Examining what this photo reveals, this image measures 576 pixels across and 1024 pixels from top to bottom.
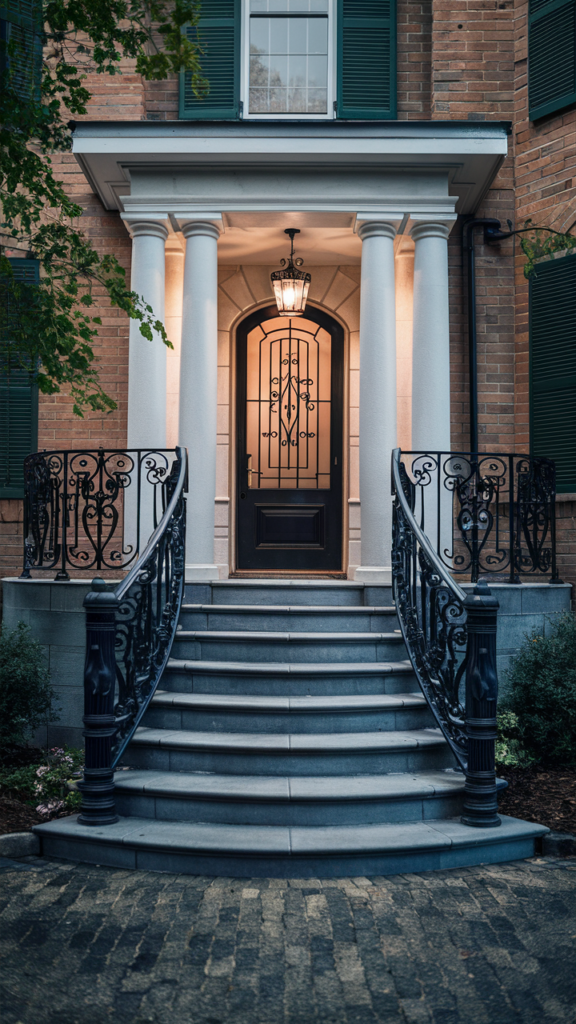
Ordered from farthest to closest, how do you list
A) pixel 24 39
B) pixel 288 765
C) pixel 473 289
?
pixel 473 289
pixel 24 39
pixel 288 765

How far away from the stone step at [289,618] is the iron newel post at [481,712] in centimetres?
146

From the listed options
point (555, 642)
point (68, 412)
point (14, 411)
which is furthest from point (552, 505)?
point (14, 411)

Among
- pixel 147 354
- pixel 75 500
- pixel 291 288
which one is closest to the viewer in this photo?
pixel 75 500

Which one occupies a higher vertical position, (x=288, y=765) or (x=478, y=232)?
(x=478, y=232)

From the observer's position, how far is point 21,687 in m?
5.50

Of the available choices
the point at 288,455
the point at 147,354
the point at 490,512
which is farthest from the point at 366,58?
the point at 490,512

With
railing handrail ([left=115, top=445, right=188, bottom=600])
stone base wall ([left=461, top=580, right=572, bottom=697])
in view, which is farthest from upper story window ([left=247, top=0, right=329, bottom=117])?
stone base wall ([left=461, top=580, right=572, bottom=697])

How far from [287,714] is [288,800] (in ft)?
2.45

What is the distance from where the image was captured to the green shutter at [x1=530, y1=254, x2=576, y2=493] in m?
7.20

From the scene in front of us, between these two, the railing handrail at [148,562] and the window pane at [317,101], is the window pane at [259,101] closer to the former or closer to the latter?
the window pane at [317,101]

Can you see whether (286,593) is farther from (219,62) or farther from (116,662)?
(219,62)

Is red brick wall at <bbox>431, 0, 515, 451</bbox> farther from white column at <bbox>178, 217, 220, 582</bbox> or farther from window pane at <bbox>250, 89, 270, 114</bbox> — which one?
white column at <bbox>178, 217, 220, 582</bbox>

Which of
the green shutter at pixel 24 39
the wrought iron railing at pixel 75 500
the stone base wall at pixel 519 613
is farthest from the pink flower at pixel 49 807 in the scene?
the green shutter at pixel 24 39

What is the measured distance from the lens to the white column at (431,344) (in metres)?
6.78
